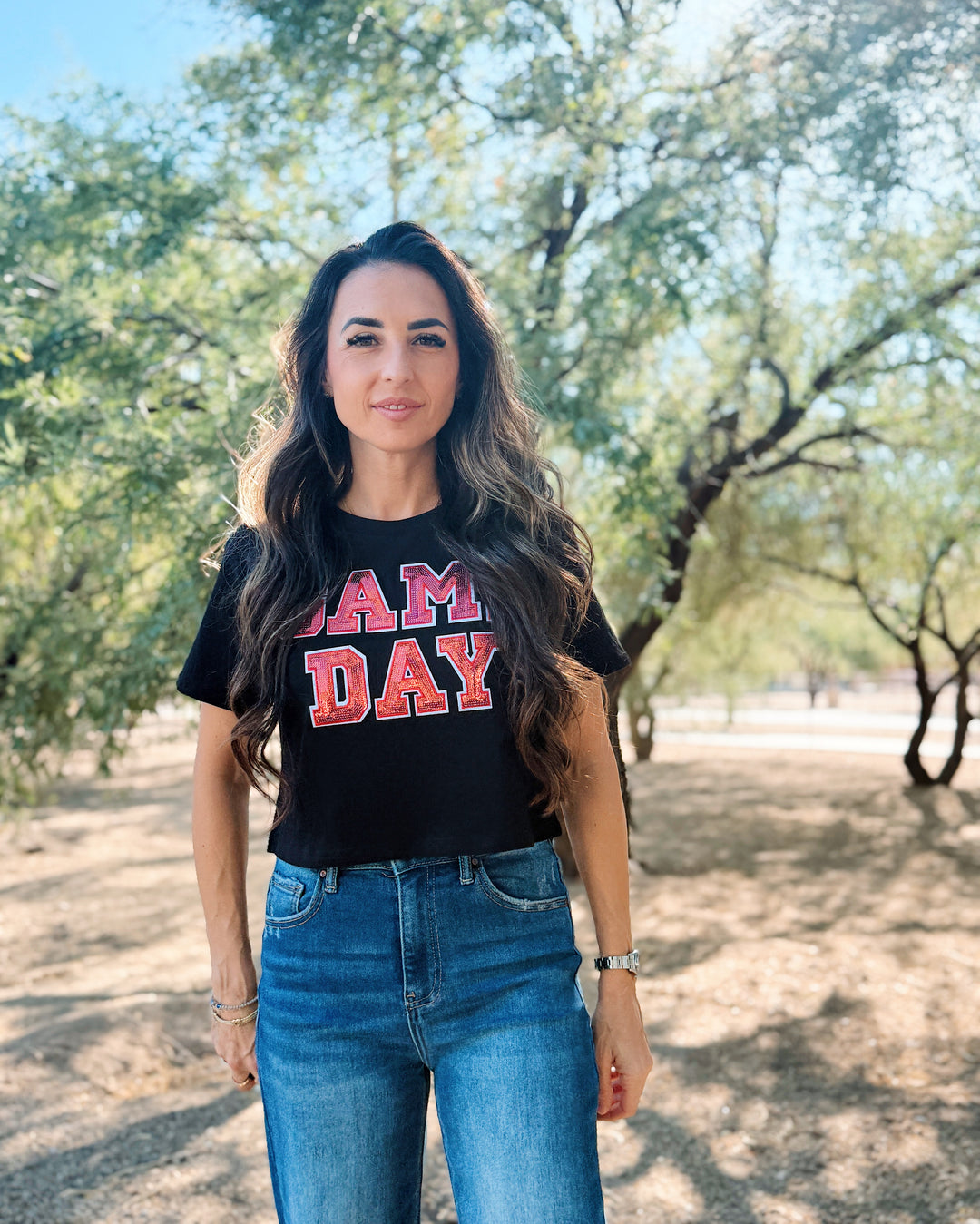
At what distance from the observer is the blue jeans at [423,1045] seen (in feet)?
4.46

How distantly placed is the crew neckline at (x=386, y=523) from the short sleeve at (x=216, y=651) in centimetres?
17

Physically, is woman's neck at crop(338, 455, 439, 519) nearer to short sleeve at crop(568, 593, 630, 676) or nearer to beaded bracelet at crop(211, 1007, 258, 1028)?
short sleeve at crop(568, 593, 630, 676)

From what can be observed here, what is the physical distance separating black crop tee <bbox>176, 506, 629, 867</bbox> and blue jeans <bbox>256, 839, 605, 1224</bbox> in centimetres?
5

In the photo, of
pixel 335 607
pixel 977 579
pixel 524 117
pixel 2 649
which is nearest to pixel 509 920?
pixel 335 607

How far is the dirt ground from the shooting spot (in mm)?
3543

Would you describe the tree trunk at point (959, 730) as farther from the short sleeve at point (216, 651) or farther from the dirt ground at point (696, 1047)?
the short sleeve at point (216, 651)

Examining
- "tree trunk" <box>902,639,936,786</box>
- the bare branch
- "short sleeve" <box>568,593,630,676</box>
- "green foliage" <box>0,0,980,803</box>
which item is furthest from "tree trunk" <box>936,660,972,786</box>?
"short sleeve" <box>568,593,630,676</box>

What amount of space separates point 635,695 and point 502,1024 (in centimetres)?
1255

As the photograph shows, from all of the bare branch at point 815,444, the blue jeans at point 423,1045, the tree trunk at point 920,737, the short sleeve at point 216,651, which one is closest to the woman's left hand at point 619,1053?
the blue jeans at point 423,1045

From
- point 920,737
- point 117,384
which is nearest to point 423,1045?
point 117,384

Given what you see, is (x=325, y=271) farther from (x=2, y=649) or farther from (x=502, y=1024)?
(x=2, y=649)

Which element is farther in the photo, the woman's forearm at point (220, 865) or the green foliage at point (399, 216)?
the green foliage at point (399, 216)

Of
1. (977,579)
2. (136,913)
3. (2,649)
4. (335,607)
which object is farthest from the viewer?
(977,579)

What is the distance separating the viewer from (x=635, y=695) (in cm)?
1377
